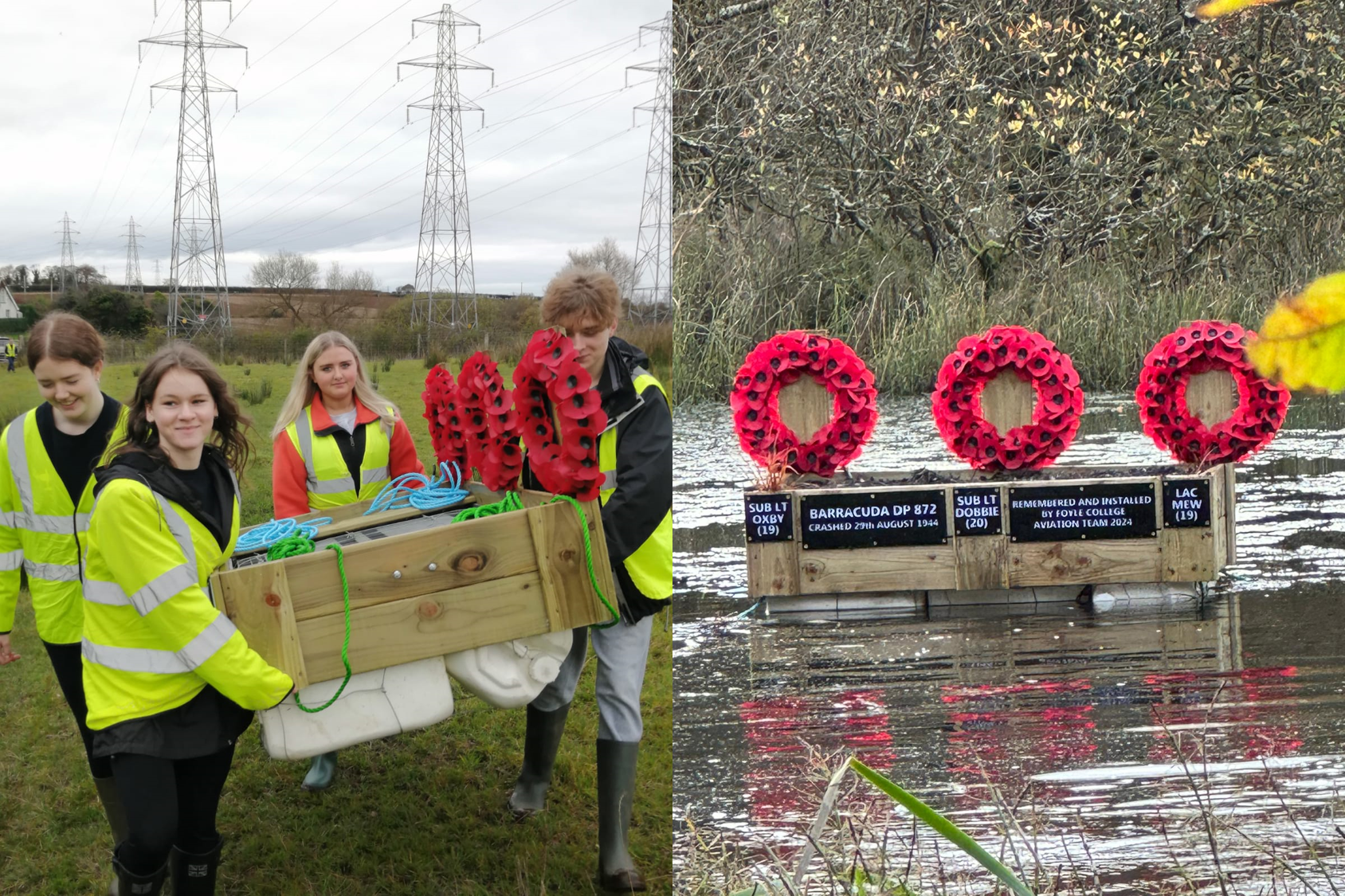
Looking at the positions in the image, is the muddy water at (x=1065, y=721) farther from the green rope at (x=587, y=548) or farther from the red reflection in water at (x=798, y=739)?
the green rope at (x=587, y=548)

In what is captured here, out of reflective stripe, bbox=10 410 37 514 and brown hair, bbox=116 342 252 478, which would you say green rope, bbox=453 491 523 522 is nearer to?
brown hair, bbox=116 342 252 478

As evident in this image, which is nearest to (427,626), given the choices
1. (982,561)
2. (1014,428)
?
(982,561)

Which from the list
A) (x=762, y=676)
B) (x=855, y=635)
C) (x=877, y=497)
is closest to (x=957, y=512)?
(x=877, y=497)

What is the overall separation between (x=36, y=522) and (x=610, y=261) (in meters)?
0.92

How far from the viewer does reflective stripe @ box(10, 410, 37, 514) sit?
5.68 ft

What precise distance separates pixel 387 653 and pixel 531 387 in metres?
0.42

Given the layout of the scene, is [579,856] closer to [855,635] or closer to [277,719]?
[277,719]

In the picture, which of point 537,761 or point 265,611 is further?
point 537,761

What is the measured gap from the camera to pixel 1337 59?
7148 mm

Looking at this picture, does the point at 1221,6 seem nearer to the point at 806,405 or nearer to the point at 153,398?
the point at 153,398

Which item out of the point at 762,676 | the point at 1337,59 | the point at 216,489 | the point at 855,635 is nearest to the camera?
the point at 216,489

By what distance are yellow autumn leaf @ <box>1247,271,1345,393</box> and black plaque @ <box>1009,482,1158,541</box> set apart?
11.6ft

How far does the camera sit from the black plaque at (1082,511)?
3.87 m

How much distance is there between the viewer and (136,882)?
5.21 feet
